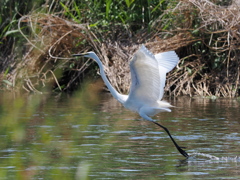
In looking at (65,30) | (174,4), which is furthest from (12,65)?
(174,4)

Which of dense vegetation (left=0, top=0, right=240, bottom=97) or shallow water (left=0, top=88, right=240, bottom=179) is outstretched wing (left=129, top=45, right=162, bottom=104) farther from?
dense vegetation (left=0, top=0, right=240, bottom=97)

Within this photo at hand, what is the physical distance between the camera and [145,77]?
5801 mm

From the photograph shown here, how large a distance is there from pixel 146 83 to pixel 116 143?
96 centimetres

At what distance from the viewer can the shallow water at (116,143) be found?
4699 millimetres

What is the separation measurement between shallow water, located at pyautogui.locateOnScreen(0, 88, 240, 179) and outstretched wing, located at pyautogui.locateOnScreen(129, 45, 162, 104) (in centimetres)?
55

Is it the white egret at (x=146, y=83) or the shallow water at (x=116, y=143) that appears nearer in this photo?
the shallow water at (x=116, y=143)

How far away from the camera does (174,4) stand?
12812mm

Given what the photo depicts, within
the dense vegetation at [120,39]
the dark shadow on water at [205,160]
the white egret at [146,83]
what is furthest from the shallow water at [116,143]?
the dense vegetation at [120,39]

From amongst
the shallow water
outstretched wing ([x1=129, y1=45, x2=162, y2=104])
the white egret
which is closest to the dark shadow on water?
the shallow water

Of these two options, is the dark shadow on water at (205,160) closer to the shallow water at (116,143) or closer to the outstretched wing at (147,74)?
the shallow water at (116,143)

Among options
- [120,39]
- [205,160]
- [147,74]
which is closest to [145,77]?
[147,74]

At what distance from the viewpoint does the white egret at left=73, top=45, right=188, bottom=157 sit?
17.7 ft

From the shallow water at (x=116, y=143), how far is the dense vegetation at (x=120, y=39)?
2.13 meters

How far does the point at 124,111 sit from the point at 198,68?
10.5 ft
